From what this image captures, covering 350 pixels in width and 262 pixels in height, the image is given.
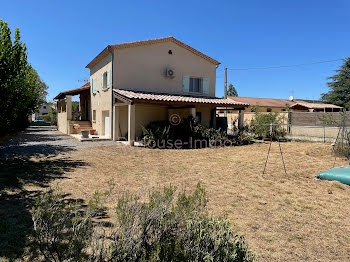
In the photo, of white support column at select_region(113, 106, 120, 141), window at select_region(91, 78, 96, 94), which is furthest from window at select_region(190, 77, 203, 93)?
window at select_region(91, 78, 96, 94)

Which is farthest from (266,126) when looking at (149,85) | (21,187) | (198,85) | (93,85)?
(21,187)

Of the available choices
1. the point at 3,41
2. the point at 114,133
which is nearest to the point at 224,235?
the point at 3,41

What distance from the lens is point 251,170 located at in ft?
27.1

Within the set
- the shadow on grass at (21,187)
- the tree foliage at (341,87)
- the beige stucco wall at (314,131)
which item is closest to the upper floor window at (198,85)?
the beige stucco wall at (314,131)

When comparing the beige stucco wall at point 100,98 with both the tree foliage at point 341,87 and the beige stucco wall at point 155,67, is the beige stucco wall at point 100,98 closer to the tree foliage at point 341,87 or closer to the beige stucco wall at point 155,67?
the beige stucco wall at point 155,67

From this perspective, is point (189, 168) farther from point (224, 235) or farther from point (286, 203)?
point (224, 235)

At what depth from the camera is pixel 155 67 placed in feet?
55.4

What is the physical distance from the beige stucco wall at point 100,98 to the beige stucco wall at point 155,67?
98 cm

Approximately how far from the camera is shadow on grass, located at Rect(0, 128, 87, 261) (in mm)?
3299

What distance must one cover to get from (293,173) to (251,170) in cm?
131

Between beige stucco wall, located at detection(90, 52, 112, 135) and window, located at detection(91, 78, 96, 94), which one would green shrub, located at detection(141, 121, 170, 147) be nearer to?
beige stucco wall, located at detection(90, 52, 112, 135)

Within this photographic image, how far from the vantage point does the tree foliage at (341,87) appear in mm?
40719

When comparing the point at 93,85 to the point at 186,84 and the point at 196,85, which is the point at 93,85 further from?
the point at 196,85

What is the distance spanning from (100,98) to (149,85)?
423 cm
